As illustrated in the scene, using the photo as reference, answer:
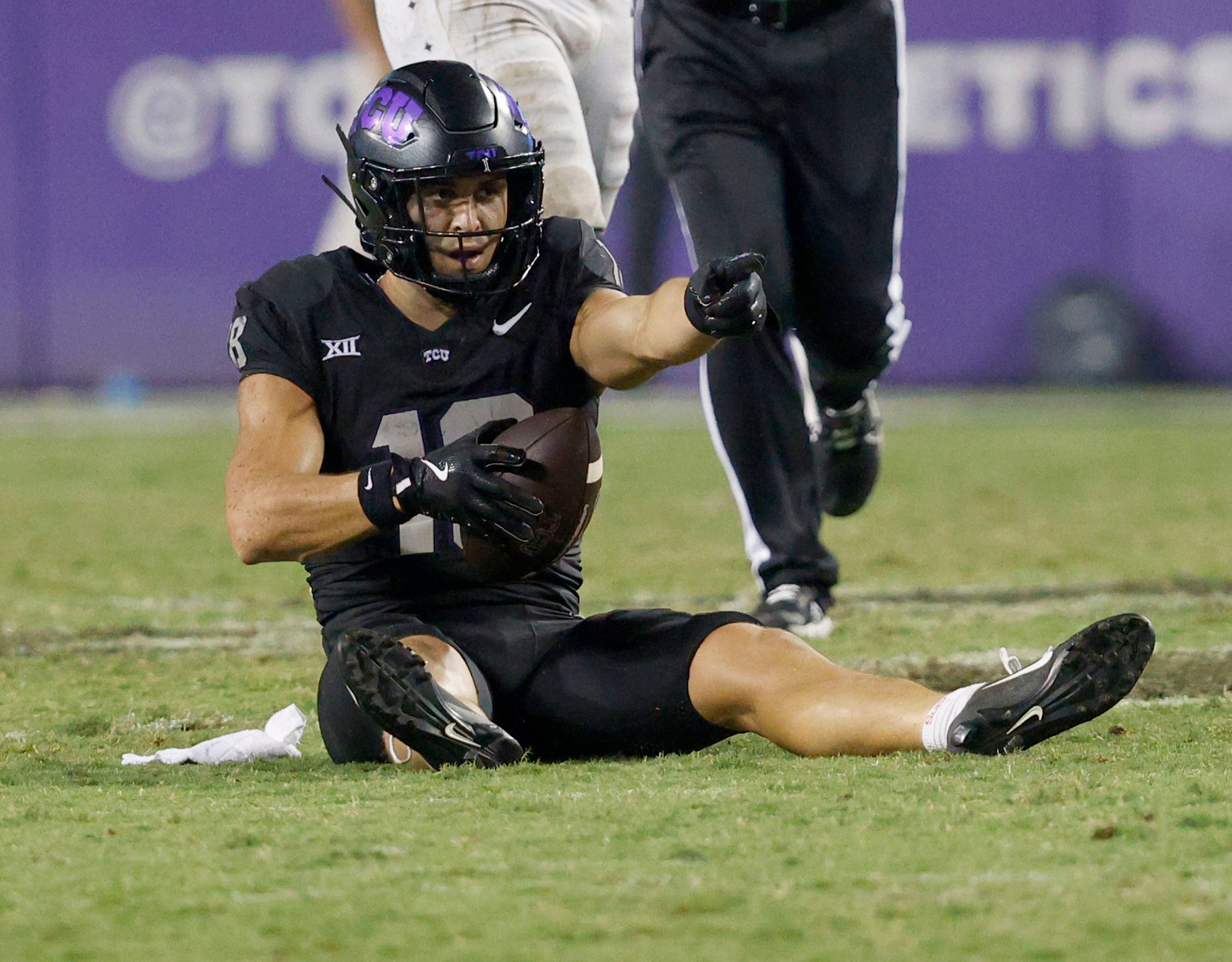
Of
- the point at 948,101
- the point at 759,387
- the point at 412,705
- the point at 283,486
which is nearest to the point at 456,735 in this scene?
the point at 412,705

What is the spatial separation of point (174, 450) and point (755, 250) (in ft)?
17.1

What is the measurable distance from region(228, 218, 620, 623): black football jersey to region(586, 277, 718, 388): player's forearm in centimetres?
10

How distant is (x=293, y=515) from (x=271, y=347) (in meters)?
0.33

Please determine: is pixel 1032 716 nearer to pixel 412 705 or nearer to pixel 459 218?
pixel 412 705

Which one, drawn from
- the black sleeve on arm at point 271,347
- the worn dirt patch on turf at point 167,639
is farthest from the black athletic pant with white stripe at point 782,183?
the black sleeve on arm at point 271,347

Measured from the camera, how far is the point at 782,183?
4074 mm

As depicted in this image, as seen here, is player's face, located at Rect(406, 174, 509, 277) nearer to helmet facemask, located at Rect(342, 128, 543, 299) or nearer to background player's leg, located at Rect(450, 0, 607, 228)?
helmet facemask, located at Rect(342, 128, 543, 299)

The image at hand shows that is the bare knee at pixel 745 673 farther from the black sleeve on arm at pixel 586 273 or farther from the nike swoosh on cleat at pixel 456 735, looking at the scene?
the black sleeve on arm at pixel 586 273

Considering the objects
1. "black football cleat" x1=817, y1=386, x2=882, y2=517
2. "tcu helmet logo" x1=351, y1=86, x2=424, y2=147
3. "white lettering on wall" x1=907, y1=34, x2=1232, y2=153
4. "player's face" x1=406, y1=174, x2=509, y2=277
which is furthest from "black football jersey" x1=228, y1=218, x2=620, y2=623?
"white lettering on wall" x1=907, y1=34, x2=1232, y2=153

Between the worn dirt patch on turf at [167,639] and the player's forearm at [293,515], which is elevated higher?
the player's forearm at [293,515]

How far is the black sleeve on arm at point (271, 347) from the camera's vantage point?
2891 millimetres

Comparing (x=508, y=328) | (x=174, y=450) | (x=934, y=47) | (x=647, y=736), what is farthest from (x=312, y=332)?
(x=934, y=47)

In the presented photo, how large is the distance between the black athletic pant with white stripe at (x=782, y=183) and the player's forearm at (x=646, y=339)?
1.07 metres

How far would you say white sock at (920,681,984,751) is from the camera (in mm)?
2580
